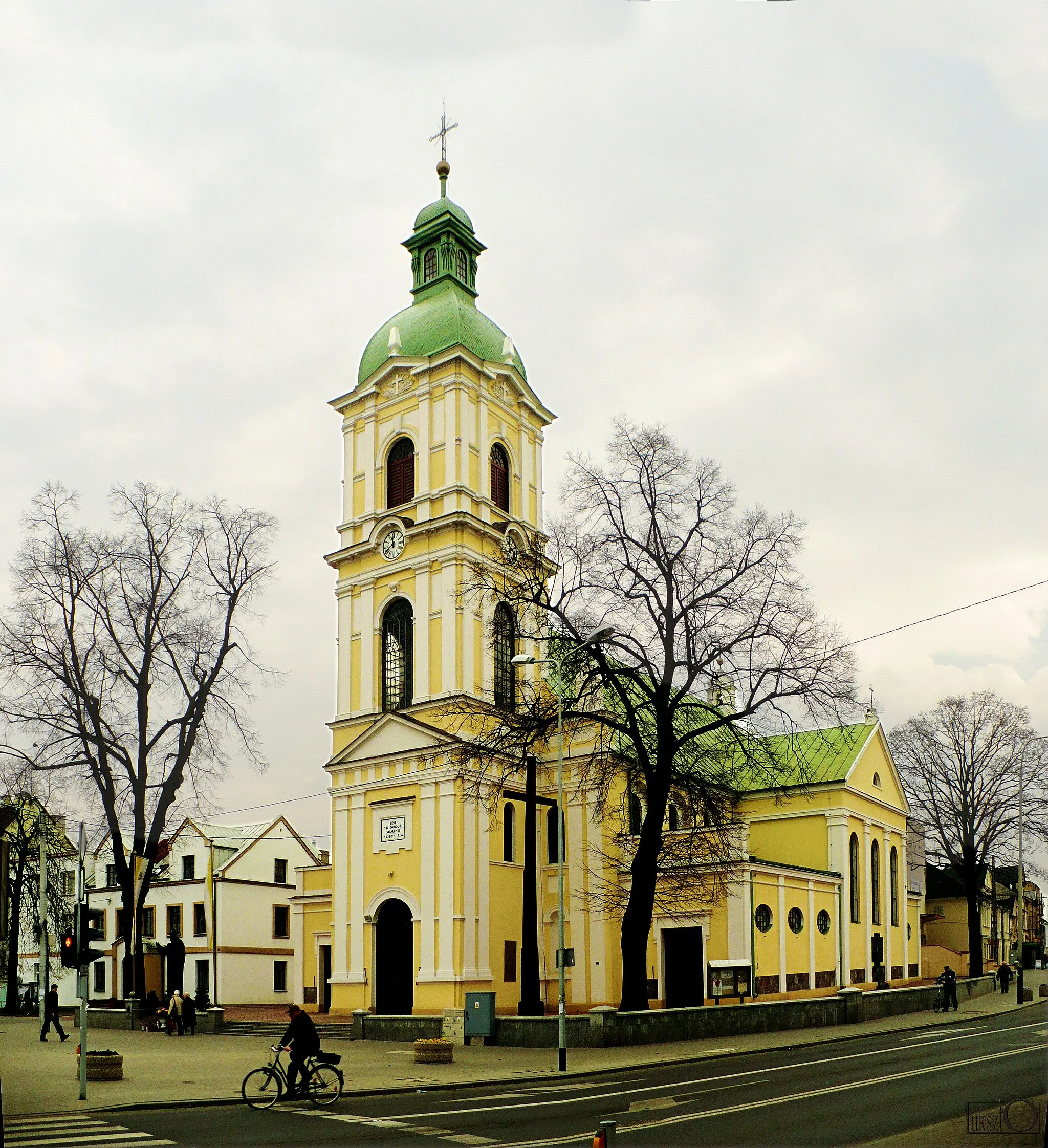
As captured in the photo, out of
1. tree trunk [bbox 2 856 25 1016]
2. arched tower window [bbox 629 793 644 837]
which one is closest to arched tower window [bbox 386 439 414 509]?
arched tower window [bbox 629 793 644 837]

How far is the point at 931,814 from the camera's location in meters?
59.2

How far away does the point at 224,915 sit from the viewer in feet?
198

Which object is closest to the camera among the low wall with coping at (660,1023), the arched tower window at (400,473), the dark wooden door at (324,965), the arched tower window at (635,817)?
the low wall with coping at (660,1023)

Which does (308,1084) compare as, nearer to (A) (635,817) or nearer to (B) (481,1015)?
(B) (481,1015)

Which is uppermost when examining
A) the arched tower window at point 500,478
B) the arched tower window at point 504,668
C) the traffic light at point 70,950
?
the arched tower window at point 500,478

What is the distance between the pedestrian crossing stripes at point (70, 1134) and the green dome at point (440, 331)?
103ft

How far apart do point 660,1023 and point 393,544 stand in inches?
785

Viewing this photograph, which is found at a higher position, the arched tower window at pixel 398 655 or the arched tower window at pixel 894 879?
the arched tower window at pixel 398 655

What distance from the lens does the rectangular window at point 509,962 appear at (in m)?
39.9

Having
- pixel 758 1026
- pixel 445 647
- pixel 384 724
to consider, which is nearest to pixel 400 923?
pixel 384 724

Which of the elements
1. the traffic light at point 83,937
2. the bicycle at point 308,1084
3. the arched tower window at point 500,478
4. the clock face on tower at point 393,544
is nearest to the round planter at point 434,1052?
the bicycle at point 308,1084

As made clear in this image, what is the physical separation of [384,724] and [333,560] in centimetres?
736

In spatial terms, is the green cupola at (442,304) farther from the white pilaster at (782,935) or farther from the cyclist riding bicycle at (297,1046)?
the cyclist riding bicycle at (297,1046)

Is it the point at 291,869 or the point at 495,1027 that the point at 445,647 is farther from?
the point at 291,869
